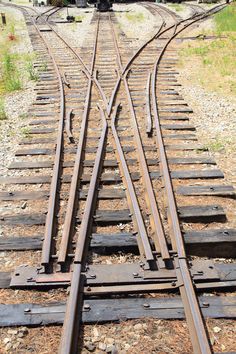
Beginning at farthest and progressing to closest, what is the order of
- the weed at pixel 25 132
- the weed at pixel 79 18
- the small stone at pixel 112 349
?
the weed at pixel 79 18 → the weed at pixel 25 132 → the small stone at pixel 112 349

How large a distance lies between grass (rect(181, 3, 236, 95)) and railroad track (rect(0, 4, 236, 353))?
153 centimetres

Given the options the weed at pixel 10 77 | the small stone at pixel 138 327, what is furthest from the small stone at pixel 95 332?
the weed at pixel 10 77

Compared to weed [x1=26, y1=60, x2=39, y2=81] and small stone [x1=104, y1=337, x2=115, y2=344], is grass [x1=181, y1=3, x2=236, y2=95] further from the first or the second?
small stone [x1=104, y1=337, x2=115, y2=344]

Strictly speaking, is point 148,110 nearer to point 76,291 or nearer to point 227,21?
point 76,291

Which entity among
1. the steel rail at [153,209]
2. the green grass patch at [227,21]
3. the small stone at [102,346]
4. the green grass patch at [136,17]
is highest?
the green grass patch at [136,17]

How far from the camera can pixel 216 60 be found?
1477 centimetres

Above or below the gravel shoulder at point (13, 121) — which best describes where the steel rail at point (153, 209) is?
below

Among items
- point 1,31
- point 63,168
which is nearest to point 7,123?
point 63,168

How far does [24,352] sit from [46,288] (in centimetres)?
81

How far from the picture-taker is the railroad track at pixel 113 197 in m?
4.47

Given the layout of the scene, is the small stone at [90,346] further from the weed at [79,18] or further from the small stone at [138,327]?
the weed at [79,18]

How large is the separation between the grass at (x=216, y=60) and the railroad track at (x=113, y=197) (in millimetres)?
1530

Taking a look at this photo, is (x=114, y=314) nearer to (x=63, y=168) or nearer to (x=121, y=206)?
(x=121, y=206)

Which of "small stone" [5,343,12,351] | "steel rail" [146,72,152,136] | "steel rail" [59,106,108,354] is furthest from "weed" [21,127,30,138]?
"small stone" [5,343,12,351]
